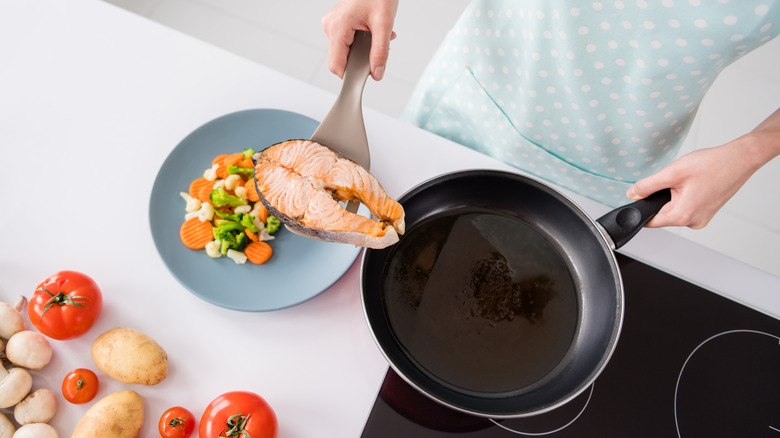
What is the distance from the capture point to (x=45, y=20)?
0.91m

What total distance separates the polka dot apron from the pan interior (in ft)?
0.82

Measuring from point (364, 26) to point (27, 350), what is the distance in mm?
709

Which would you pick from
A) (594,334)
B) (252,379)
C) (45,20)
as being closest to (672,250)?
(594,334)

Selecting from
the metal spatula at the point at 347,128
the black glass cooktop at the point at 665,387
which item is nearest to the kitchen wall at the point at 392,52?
the metal spatula at the point at 347,128

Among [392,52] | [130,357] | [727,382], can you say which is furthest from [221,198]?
[392,52]

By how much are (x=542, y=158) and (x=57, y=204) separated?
92cm

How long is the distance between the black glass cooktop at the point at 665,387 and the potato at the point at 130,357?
1.06 feet

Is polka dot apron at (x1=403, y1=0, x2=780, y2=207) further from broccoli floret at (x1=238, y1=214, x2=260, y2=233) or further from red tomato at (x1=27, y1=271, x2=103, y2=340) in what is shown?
red tomato at (x1=27, y1=271, x2=103, y2=340)

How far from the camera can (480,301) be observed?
0.71 metres

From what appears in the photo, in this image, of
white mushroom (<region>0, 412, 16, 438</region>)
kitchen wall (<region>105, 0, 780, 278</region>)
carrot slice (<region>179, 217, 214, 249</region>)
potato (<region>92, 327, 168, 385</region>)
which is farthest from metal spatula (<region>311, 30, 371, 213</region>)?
kitchen wall (<region>105, 0, 780, 278</region>)

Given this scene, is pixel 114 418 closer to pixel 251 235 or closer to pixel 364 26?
pixel 251 235

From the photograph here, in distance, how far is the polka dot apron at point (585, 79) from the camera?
671mm

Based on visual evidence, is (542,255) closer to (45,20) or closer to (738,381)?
(738,381)

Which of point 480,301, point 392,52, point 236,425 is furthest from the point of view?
point 392,52
